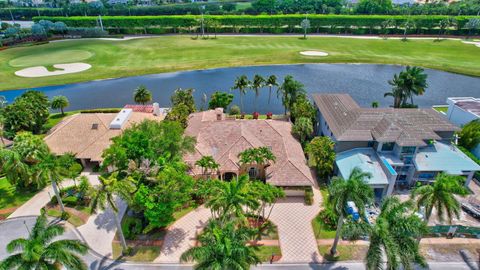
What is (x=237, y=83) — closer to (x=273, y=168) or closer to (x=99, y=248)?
(x=273, y=168)

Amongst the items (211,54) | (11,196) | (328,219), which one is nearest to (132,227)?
(11,196)

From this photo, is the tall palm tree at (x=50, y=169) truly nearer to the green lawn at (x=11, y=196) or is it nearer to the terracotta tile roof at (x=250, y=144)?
the green lawn at (x=11, y=196)

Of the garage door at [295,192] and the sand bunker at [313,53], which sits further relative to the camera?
the sand bunker at [313,53]

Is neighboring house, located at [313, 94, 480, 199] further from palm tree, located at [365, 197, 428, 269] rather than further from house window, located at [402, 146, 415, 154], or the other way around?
palm tree, located at [365, 197, 428, 269]

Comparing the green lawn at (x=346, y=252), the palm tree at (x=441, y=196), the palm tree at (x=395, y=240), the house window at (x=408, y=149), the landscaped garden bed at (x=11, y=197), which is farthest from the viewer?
the house window at (x=408, y=149)

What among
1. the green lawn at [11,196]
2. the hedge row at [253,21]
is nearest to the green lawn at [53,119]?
the green lawn at [11,196]

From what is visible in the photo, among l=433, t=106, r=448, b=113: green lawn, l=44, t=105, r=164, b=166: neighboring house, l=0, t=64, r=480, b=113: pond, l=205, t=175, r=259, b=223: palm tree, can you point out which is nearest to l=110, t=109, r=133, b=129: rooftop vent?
l=44, t=105, r=164, b=166: neighboring house

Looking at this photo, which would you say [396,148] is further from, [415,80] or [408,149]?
[415,80]
